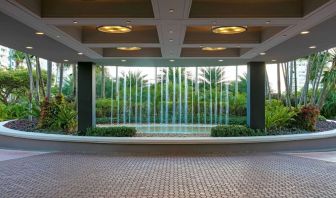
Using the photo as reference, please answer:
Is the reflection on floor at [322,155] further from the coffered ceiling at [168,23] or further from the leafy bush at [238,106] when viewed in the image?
the leafy bush at [238,106]

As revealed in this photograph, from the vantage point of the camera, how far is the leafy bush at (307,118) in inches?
573

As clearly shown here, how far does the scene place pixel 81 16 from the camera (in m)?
7.05

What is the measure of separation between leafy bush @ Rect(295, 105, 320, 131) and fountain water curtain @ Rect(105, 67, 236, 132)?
5619 millimetres

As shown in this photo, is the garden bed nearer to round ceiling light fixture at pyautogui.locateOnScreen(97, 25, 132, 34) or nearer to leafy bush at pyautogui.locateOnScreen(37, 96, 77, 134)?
leafy bush at pyautogui.locateOnScreen(37, 96, 77, 134)

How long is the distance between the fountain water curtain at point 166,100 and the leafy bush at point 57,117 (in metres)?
5.99

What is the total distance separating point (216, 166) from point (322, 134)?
5.26 meters

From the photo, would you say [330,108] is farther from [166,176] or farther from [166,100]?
[166,176]

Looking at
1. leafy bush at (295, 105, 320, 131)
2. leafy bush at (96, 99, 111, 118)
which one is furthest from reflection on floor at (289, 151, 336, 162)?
leafy bush at (96, 99, 111, 118)

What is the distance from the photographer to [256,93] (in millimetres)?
14258

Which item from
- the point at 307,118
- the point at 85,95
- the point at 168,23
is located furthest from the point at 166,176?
the point at 307,118

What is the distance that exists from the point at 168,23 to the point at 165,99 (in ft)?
42.3

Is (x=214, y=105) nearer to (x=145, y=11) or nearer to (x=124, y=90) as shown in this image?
(x=124, y=90)

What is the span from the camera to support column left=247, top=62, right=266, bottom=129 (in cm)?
1418

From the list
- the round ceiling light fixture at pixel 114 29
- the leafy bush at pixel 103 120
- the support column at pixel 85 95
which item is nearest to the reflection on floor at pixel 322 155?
the round ceiling light fixture at pixel 114 29
